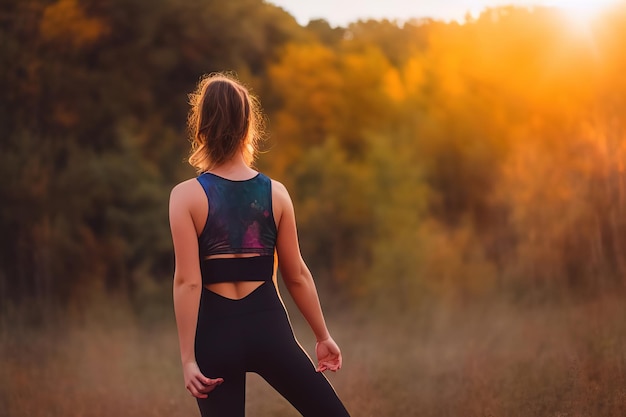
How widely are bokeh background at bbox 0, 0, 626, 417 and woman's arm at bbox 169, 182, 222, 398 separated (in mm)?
7691

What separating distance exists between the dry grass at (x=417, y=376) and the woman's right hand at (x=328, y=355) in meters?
1.91

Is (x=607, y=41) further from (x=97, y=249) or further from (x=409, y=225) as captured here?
(x=97, y=249)

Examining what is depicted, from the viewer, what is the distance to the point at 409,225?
18469 mm

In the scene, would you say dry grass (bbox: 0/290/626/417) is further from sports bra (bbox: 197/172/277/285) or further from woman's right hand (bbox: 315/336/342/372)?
sports bra (bbox: 197/172/277/285)

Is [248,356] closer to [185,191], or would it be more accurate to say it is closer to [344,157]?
[185,191]

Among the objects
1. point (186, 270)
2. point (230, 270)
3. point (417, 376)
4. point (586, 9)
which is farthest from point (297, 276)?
point (586, 9)

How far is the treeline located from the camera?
16438 millimetres

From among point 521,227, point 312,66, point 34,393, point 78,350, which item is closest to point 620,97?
point 521,227

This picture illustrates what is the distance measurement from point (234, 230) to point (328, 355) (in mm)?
514

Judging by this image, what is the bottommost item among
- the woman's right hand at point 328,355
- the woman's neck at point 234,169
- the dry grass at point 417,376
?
the dry grass at point 417,376

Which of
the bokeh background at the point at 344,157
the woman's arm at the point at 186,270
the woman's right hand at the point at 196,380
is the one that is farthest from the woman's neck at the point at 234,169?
the bokeh background at the point at 344,157

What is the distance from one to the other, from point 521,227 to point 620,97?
3309mm

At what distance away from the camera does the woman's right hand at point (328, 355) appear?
2566 millimetres

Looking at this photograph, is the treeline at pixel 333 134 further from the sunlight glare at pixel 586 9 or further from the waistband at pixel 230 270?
the waistband at pixel 230 270
